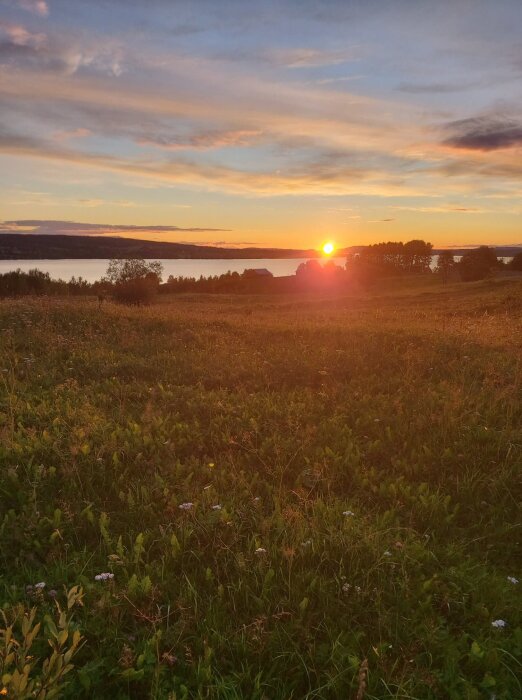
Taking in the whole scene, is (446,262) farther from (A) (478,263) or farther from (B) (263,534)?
(B) (263,534)

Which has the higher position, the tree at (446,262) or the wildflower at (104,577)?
the tree at (446,262)

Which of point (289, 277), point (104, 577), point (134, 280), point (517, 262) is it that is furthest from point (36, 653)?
point (517, 262)

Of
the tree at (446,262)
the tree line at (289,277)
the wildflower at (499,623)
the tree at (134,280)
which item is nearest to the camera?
the wildflower at (499,623)

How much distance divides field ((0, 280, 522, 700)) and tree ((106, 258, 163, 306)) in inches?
1522

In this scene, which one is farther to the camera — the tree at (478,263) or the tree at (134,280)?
the tree at (478,263)

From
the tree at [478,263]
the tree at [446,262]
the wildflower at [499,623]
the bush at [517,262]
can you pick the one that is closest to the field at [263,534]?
the wildflower at [499,623]

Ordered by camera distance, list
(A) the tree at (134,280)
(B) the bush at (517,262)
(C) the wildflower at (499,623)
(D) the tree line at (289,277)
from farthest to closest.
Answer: (B) the bush at (517,262)
(D) the tree line at (289,277)
(A) the tree at (134,280)
(C) the wildflower at (499,623)

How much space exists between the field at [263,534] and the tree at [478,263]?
9715 centimetres

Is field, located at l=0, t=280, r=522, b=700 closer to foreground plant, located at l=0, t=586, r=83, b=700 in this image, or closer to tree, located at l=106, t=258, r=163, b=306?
foreground plant, located at l=0, t=586, r=83, b=700

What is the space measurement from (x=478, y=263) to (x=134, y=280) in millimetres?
71625

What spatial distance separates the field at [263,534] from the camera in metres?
2.97

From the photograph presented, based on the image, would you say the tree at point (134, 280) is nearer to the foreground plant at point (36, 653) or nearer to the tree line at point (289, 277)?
the tree line at point (289, 277)

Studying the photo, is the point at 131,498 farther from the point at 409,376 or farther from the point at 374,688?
the point at 409,376

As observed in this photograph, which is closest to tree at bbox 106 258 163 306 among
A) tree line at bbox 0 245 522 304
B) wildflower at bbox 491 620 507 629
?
tree line at bbox 0 245 522 304
